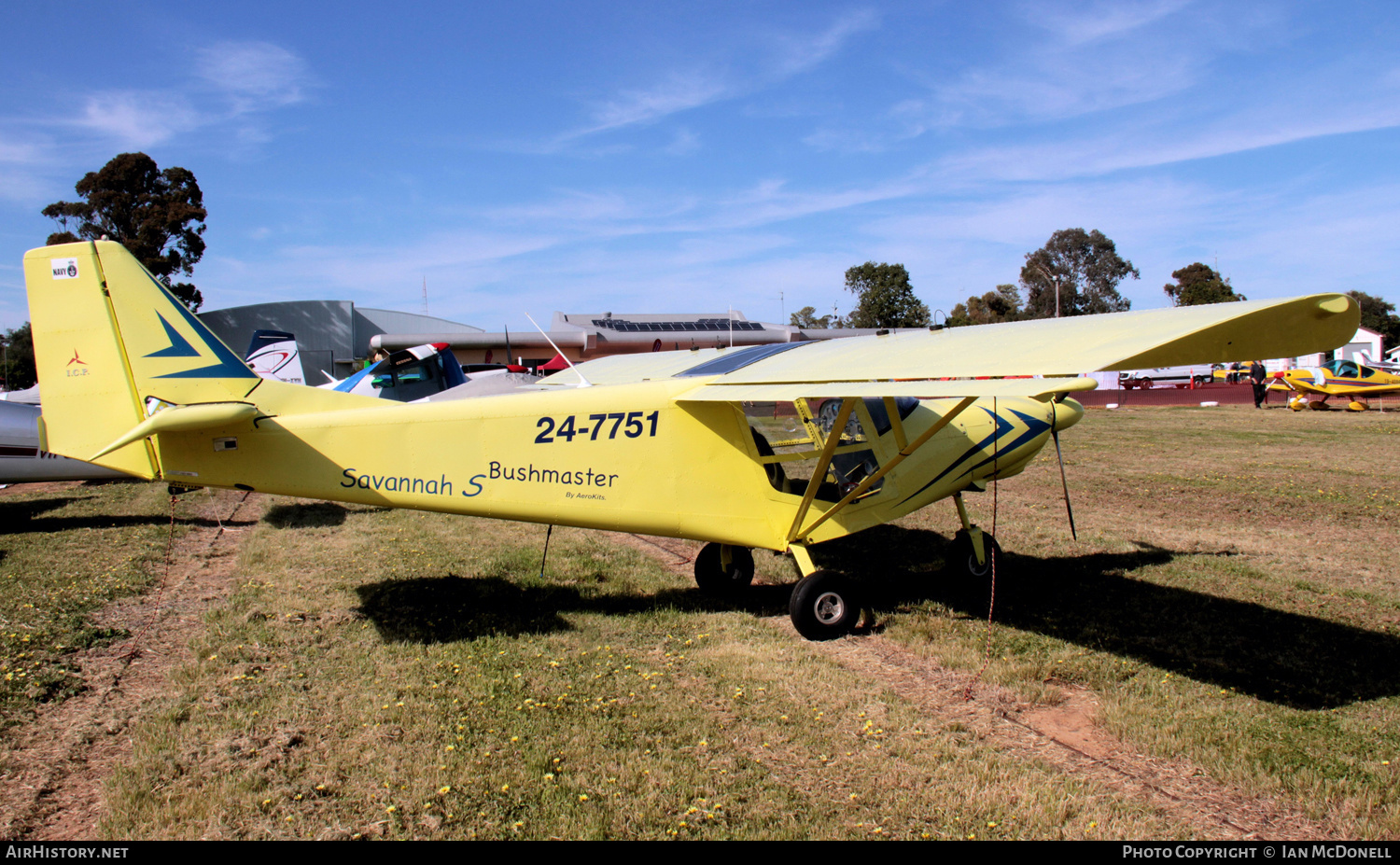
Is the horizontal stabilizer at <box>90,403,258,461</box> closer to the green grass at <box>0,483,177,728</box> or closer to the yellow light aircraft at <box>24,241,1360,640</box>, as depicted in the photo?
the yellow light aircraft at <box>24,241,1360,640</box>

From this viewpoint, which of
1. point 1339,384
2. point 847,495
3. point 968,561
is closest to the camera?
point 847,495

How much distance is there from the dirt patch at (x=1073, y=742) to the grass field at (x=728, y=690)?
9 cm

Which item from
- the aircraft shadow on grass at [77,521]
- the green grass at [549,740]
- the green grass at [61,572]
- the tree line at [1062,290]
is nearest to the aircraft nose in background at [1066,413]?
the green grass at [549,740]

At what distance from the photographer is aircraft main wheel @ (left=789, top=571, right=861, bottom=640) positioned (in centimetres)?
573

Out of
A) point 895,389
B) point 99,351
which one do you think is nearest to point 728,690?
point 895,389

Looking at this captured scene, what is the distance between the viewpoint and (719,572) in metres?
7.07

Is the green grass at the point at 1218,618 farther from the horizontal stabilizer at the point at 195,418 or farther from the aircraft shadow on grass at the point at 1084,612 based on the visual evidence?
the horizontal stabilizer at the point at 195,418

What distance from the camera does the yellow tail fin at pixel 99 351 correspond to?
5.52 metres

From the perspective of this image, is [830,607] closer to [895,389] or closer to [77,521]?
[895,389]

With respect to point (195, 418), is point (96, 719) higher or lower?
lower

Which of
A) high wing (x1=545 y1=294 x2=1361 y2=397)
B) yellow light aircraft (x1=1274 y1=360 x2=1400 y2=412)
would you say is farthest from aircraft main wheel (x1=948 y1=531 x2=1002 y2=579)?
yellow light aircraft (x1=1274 y1=360 x2=1400 y2=412)

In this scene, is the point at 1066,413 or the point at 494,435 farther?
the point at 1066,413

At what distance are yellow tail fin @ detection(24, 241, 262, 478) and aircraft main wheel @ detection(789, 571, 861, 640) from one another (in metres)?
4.81

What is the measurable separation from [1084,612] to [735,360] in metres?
3.64
